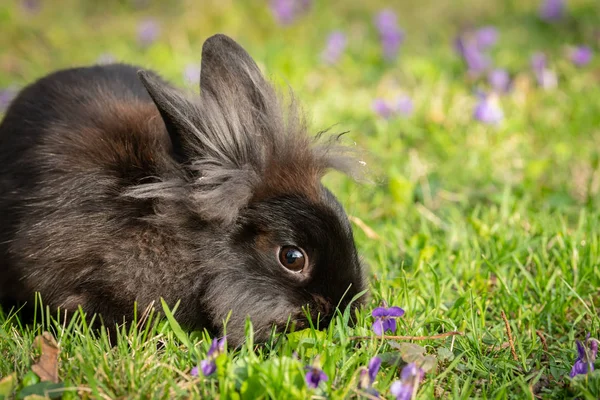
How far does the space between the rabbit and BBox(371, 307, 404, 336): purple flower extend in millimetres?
164

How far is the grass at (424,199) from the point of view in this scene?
241cm

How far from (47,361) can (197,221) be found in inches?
29.8

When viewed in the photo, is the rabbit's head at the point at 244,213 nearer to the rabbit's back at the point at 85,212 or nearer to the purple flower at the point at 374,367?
the rabbit's back at the point at 85,212

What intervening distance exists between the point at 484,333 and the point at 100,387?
153 centimetres

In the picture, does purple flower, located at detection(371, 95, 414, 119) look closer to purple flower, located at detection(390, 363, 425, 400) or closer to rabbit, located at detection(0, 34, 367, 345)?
rabbit, located at detection(0, 34, 367, 345)

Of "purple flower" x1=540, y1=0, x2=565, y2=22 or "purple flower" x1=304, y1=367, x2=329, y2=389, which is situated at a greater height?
"purple flower" x1=540, y1=0, x2=565, y2=22

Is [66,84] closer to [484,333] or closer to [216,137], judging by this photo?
[216,137]

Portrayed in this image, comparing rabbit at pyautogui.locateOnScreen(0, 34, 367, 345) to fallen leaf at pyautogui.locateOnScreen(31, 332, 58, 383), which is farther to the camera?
rabbit at pyautogui.locateOnScreen(0, 34, 367, 345)

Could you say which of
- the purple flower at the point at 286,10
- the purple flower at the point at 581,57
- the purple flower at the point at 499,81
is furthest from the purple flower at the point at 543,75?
the purple flower at the point at 286,10

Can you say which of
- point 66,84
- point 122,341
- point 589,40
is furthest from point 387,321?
point 589,40

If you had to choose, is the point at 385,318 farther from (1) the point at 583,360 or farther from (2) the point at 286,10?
(2) the point at 286,10

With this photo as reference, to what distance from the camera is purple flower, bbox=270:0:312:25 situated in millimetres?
7582

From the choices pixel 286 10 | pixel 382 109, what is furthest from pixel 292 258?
pixel 286 10

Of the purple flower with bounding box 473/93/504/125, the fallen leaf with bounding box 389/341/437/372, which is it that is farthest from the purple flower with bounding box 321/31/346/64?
the fallen leaf with bounding box 389/341/437/372
